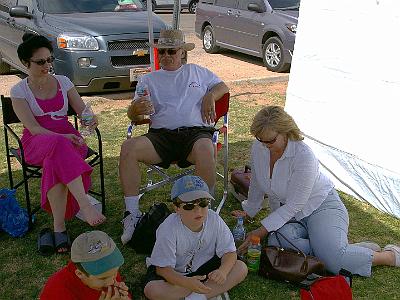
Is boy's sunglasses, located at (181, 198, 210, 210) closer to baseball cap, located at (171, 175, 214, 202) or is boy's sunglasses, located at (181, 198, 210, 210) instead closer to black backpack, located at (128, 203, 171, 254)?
baseball cap, located at (171, 175, 214, 202)

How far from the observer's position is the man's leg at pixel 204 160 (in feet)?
13.4

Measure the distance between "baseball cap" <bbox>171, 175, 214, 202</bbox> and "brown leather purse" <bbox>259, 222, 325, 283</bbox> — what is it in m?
0.82

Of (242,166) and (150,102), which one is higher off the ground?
(150,102)

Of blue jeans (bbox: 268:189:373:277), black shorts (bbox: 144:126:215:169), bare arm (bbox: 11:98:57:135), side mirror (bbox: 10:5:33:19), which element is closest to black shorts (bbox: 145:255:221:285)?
blue jeans (bbox: 268:189:373:277)

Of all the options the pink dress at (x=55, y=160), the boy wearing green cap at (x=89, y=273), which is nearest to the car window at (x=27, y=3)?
the pink dress at (x=55, y=160)

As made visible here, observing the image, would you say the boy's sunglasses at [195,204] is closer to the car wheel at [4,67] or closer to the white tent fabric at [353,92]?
the white tent fabric at [353,92]

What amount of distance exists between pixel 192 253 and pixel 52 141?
140cm

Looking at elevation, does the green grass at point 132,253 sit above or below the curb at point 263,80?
above

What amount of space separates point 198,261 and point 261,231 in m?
0.64

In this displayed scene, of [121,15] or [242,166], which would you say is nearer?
[242,166]

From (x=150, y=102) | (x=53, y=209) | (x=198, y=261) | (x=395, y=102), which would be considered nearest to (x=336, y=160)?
(x=395, y=102)

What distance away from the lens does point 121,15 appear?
851 cm

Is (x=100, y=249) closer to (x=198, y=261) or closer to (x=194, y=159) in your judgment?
(x=198, y=261)

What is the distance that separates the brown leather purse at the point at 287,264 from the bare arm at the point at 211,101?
1313mm
